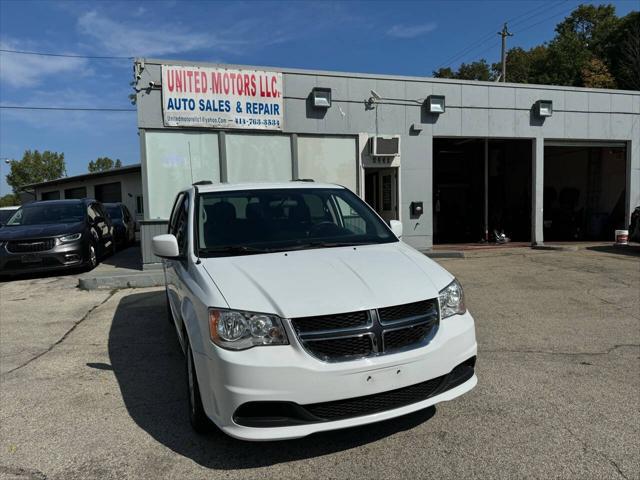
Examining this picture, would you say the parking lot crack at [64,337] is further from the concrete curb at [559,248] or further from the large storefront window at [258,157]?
the concrete curb at [559,248]

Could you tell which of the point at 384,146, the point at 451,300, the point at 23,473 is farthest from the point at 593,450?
the point at 384,146

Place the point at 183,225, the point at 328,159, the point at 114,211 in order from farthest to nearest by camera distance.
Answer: the point at 114,211
the point at 328,159
the point at 183,225

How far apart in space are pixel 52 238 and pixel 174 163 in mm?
2807

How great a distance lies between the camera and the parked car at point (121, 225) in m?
14.7

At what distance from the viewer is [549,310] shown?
6.56 meters

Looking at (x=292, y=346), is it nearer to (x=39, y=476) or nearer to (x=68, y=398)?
(x=39, y=476)

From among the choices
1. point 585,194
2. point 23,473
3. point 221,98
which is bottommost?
point 23,473

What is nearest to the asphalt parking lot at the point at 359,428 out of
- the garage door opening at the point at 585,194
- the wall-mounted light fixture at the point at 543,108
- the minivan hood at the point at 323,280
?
the minivan hood at the point at 323,280

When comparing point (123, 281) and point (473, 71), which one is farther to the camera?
point (473, 71)

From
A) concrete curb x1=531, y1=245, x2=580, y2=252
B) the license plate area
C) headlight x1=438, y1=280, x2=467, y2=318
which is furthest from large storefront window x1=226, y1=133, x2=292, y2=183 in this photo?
headlight x1=438, y1=280, x2=467, y2=318

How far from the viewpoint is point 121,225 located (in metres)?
15.0

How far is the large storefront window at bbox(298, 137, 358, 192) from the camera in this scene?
11.3 m

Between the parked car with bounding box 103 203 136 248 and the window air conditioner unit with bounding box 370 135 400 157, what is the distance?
7.81 metres

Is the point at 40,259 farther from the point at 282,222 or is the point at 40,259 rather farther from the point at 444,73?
the point at 444,73
